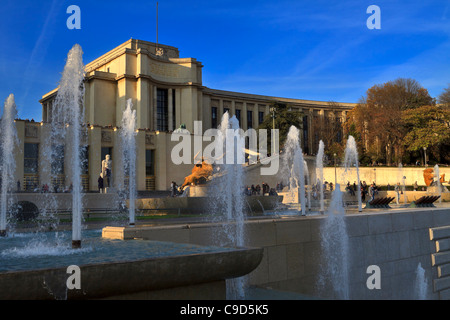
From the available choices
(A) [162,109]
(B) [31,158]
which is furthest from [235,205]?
(A) [162,109]

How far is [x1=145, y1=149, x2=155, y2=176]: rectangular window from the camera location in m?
42.5

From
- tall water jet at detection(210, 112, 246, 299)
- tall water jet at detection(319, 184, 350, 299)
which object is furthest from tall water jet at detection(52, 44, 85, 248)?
tall water jet at detection(319, 184, 350, 299)

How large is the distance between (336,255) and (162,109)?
160 feet

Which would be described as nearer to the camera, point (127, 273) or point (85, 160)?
point (127, 273)

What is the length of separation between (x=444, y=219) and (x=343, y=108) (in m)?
67.0

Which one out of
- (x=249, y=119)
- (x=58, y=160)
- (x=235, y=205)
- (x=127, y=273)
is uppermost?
(x=249, y=119)

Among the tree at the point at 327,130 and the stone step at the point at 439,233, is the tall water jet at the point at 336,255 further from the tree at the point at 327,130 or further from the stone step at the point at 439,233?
the tree at the point at 327,130

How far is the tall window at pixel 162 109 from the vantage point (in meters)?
56.3

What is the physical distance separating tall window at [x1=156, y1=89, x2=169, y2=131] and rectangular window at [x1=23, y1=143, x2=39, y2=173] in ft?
73.4

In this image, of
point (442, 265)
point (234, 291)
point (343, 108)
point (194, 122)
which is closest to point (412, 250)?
point (442, 265)

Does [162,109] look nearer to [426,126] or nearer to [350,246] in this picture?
[426,126]

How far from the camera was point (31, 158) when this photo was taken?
35031mm

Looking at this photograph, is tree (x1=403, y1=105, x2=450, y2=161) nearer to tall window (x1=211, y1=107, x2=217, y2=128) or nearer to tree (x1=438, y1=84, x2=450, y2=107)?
tree (x1=438, y1=84, x2=450, y2=107)
